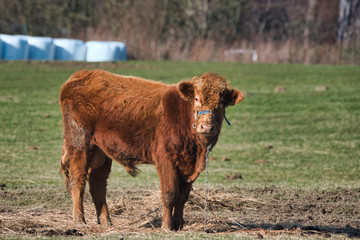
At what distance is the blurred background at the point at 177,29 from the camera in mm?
36281

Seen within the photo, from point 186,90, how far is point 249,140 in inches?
389

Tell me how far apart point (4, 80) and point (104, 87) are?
59.1 ft

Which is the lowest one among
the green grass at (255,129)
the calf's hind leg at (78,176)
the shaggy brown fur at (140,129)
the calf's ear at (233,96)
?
the green grass at (255,129)

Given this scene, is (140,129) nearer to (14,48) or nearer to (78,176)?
(78,176)

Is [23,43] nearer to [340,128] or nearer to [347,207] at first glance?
[340,128]

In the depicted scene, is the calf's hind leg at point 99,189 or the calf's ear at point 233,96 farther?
the calf's hind leg at point 99,189

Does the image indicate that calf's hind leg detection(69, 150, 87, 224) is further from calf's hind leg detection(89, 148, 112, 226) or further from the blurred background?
the blurred background

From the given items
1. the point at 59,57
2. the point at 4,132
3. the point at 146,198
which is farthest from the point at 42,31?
the point at 146,198

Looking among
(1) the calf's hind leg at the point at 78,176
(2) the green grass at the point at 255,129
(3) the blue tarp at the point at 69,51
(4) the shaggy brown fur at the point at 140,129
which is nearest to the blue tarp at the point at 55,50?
(3) the blue tarp at the point at 69,51

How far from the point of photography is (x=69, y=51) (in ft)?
107

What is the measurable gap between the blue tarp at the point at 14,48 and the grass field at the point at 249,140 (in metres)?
2.98

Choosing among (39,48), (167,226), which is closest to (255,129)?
(167,226)

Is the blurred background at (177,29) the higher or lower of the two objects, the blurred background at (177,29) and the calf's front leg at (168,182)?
the higher

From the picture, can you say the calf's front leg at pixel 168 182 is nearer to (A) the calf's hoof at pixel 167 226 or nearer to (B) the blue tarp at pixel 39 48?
(A) the calf's hoof at pixel 167 226
